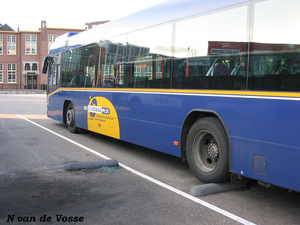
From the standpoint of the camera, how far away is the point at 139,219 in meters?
3.75

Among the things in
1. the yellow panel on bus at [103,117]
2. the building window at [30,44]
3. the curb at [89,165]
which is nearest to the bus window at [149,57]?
the yellow panel on bus at [103,117]

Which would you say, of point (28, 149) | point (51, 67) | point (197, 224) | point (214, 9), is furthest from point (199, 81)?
point (51, 67)

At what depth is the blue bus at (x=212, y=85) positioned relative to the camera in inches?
148

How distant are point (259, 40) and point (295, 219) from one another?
2305 mm

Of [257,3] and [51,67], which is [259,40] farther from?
[51,67]

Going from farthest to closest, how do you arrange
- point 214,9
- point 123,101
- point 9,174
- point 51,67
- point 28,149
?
point 51,67, point 28,149, point 123,101, point 9,174, point 214,9

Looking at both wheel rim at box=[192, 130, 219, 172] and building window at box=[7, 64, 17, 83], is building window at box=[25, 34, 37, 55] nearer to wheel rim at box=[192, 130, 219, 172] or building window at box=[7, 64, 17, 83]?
building window at box=[7, 64, 17, 83]

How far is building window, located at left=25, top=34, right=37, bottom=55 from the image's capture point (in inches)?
2500

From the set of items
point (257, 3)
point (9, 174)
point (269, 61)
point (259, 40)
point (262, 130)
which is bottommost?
point (9, 174)

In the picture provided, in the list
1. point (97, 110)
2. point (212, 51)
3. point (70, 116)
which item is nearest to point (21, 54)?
point (70, 116)

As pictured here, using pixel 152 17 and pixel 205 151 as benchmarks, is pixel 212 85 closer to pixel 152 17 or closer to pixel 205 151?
pixel 205 151

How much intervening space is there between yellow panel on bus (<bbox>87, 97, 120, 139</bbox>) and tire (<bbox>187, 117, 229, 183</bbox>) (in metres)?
2.80

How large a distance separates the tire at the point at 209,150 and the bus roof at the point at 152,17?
5.93 ft

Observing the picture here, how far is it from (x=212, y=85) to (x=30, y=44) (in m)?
65.6
